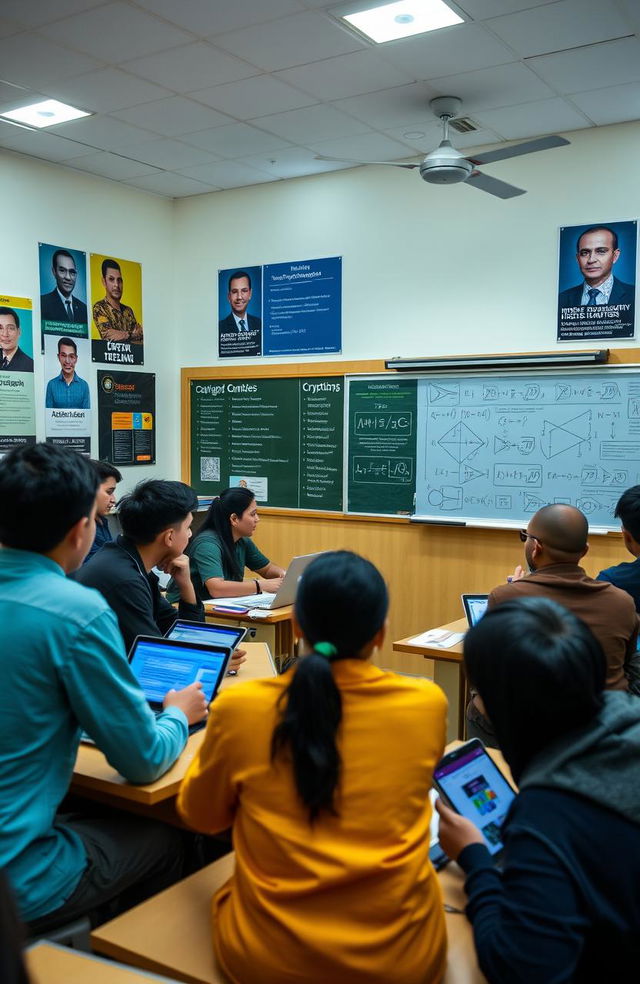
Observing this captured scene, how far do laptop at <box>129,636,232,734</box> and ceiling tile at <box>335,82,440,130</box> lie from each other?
3.43m

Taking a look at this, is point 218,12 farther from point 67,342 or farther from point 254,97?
point 67,342

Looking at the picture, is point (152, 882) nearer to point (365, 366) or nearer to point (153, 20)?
point (153, 20)

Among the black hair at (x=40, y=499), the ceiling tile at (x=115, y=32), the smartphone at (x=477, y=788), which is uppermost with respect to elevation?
the ceiling tile at (x=115, y=32)

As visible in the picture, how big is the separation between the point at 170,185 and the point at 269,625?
12.9 ft

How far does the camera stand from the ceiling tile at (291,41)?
376 centimetres

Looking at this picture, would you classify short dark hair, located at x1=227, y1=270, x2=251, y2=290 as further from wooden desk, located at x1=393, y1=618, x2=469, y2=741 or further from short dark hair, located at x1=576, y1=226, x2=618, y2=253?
wooden desk, located at x1=393, y1=618, x2=469, y2=741

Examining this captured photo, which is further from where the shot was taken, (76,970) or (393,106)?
(393,106)

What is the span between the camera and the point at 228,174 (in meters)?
6.04

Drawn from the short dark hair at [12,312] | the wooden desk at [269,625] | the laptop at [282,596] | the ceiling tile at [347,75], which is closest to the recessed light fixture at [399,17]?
the ceiling tile at [347,75]

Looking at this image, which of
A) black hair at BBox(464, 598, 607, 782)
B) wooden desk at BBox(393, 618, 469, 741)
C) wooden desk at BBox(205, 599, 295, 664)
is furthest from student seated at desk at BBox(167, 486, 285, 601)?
black hair at BBox(464, 598, 607, 782)

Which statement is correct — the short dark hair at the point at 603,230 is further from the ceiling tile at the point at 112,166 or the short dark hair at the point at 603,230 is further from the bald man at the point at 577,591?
the ceiling tile at the point at 112,166

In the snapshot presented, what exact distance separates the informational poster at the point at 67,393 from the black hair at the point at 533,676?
4924 millimetres

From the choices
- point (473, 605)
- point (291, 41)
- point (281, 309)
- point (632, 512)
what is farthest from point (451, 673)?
point (281, 309)

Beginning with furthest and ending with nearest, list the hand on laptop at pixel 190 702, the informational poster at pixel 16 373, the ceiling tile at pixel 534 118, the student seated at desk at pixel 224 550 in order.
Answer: the informational poster at pixel 16 373, the ceiling tile at pixel 534 118, the student seated at desk at pixel 224 550, the hand on laptop at pixel 190 702
